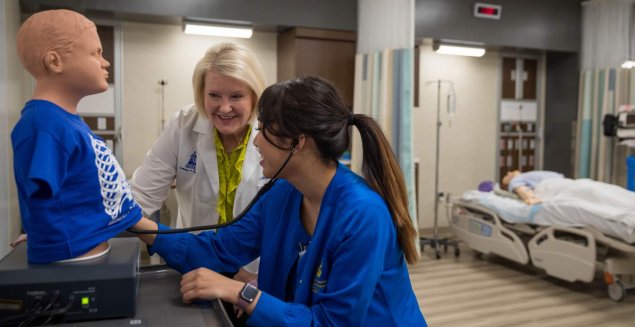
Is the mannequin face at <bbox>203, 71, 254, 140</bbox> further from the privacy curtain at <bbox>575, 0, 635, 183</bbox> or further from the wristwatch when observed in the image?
the privacy curtain at <bbox>575, 0, 635, 183</bbox>

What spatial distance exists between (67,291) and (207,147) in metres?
0.86

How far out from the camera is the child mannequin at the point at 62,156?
86 cm

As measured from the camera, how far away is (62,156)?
2.86ft

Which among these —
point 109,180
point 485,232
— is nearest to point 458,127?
point 485,232

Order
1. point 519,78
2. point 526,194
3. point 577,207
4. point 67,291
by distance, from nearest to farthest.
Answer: point 67,291
point 577,207
point 526,194
point 519,78

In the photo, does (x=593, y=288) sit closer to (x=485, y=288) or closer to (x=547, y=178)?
(x=485, y=288)

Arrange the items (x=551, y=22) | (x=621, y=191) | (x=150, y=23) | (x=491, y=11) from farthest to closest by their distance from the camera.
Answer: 1. (x=551, y=22)
2. (x=491, y=11)
3. (x=150, y=23)
4. (x=621, y=191)

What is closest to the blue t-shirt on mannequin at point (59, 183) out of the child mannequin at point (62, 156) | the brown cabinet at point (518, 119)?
the child mannequin at point (62, 156)

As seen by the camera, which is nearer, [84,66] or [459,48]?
[84,66]

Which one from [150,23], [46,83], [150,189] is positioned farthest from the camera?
[150,23]

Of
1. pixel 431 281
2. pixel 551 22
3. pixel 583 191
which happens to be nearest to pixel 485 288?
pixel 431 281

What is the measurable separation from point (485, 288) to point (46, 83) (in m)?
3.34

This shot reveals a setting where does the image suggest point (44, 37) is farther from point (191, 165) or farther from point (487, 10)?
point (487, 10)

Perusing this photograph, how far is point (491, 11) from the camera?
5004mm
